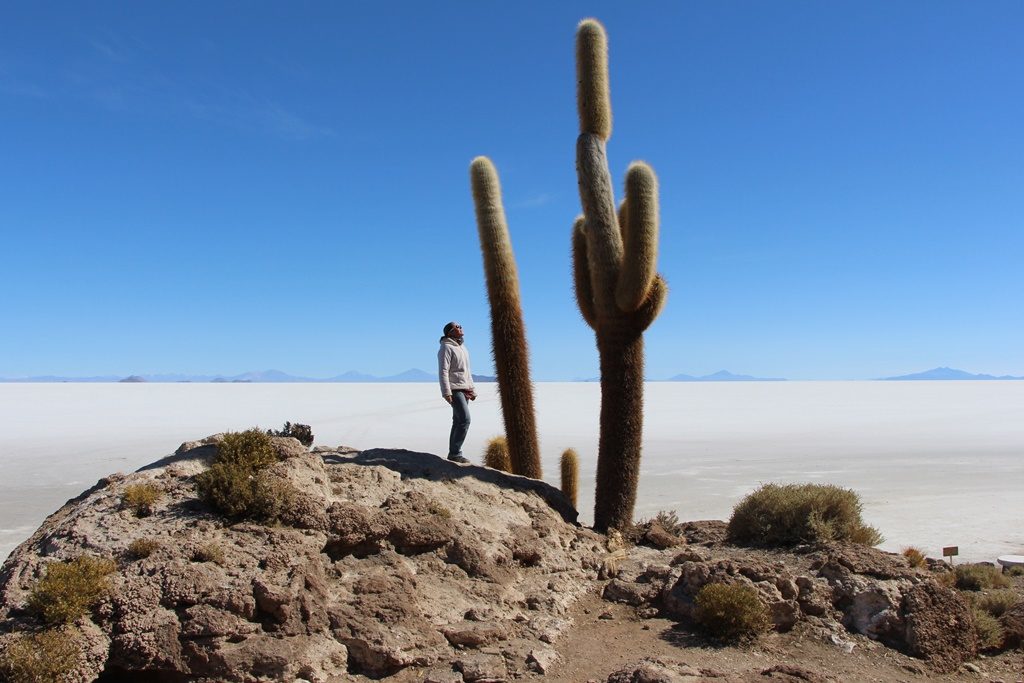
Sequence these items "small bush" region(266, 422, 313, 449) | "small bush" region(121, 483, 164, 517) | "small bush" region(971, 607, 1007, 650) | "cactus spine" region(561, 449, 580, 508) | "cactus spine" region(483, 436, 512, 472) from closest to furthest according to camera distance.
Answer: "small bush" region(121, 483, 164, 517) → "small bush" region(971, 607, 1007, 650) → "small bush" region(266, 422, 313, 449) → "cactus spine" region(561, 449, 580, 508) → "cactus spine" region(483, 436, 512, 472)

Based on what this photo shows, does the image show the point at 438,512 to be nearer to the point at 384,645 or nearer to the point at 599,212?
the point at 384,645

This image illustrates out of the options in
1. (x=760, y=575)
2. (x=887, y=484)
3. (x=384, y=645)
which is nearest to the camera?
(x=384, y=645)

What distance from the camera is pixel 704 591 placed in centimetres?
732

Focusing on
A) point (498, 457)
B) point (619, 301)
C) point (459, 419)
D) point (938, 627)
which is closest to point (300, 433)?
point (459, 419)

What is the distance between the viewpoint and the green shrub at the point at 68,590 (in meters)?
5.70

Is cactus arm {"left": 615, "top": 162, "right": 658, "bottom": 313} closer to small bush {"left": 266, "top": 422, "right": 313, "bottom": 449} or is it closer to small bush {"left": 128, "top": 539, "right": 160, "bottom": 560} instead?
small bush {"left": 266, "top": 422, "right": 313, "bottom": 449}

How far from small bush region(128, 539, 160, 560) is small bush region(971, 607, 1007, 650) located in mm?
7515

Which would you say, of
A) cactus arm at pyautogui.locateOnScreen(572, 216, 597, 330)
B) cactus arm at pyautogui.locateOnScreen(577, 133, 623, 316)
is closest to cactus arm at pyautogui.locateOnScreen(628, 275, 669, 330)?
cactus arm at pyautogui.locateOnScreen(577, 133, 623, 316)

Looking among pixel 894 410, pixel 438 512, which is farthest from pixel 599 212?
pixel 894 410

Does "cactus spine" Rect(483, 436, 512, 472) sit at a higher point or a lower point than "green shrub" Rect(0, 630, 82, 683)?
higher

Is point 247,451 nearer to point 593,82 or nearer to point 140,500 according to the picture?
point 140,500

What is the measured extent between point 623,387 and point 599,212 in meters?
2.27

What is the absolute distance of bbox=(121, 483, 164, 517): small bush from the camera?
698 centimetres

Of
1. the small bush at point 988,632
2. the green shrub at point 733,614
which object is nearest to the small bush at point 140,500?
the green shrub at point 733,614
